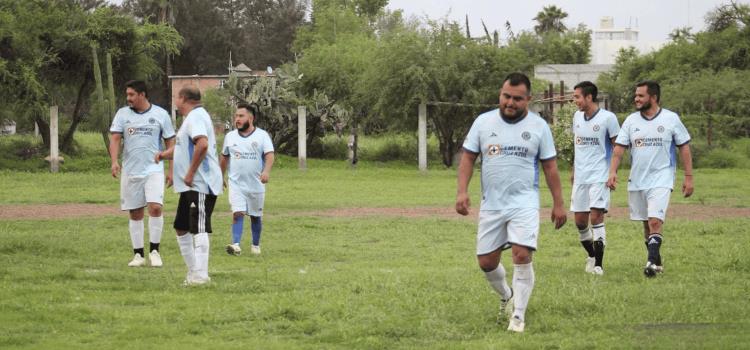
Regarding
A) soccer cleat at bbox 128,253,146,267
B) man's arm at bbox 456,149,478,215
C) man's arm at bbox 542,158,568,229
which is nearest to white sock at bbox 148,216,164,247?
soccer cleat at bbox 128,253,146,267

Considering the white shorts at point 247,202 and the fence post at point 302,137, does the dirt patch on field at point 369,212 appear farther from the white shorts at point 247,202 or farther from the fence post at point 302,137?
the fence post at point 302,137

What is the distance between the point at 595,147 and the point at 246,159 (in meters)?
4.81

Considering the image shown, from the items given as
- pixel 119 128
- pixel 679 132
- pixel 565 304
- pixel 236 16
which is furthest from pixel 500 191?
pixel 236 16

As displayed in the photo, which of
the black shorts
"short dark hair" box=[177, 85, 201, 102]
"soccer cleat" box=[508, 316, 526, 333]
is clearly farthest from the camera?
"short dark hair" box=[177, 85, 201, 102]

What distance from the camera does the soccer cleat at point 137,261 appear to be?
13.9 metres

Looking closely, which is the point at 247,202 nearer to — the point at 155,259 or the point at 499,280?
the point at 155,259

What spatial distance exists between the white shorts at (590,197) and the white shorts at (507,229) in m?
4.37

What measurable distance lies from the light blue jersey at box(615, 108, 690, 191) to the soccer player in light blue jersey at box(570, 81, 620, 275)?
16.9 inches

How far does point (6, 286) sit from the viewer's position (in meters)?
11.5

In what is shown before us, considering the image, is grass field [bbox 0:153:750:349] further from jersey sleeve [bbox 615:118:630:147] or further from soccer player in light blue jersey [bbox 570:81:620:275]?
jersey sleeve [bbox 615:118:630:147]

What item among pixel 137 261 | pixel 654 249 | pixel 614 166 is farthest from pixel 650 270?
pixel 137 261

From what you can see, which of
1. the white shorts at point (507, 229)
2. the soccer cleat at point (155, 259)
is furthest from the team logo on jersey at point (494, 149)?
the soccer cleat at point (155, 259)

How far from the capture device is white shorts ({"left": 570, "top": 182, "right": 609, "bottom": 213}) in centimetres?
1380

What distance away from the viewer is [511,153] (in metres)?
9.50
